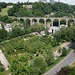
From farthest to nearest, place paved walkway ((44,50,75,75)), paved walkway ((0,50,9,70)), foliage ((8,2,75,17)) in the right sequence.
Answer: foliage ((8,2,75,17))
paved walkway ((0,50,9,70))
paved walkway ((44,50,75,75))

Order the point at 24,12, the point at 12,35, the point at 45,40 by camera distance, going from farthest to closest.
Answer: the point at 24,12 → the point at 12,35 → the point at 45,40

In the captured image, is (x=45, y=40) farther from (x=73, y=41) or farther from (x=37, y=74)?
(x=37, y=74)

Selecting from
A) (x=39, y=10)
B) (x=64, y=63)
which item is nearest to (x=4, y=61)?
(x=64, y=63)

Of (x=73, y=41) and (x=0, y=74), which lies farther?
(x=73, y=41)

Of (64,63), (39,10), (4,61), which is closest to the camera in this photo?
(64,63)

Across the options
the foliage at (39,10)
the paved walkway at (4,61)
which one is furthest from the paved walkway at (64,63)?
the foliage at (39,10)

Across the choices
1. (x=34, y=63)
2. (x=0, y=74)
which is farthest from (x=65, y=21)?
(x=0, y=74)

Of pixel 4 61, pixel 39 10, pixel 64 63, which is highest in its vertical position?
pixel 39 10

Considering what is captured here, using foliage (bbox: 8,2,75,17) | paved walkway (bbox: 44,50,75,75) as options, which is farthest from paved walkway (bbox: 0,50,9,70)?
foliage (bbox: 8,2,75,17)

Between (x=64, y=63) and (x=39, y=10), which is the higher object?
(x=39, y=10)

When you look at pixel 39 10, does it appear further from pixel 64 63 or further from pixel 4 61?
pixel 64 63

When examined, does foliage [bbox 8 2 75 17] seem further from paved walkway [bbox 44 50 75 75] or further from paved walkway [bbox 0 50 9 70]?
paved walkway [bbox 44 50 75 75]
